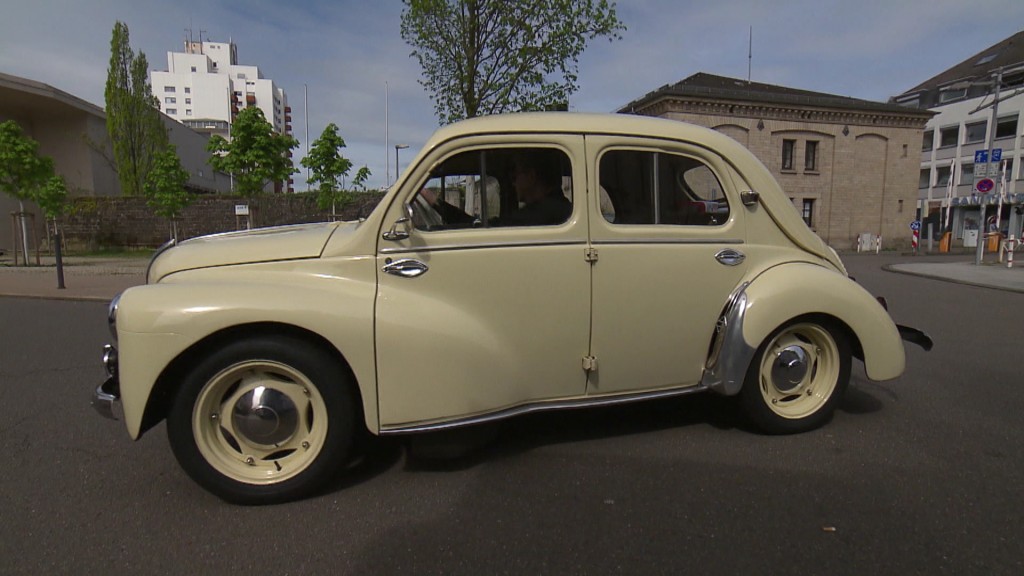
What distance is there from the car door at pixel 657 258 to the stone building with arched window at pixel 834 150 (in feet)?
93.5

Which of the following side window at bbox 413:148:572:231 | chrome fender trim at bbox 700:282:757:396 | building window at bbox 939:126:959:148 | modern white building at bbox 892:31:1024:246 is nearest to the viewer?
side window at bbox 413:148:572:231

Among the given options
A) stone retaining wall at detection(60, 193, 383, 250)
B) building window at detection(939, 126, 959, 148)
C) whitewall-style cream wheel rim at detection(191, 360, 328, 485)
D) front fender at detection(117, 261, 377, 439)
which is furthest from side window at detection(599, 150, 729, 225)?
building window at detection(939, 126, 959, 148)

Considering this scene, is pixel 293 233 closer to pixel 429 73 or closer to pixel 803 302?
pixel 803 302

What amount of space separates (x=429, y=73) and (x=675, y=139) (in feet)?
35.2

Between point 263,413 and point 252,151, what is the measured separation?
12072 mm

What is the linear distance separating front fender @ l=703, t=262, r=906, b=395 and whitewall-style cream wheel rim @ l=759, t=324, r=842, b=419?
167 mm

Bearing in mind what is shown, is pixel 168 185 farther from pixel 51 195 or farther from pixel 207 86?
pixel 207 86

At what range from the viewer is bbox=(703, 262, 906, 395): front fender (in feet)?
10.6

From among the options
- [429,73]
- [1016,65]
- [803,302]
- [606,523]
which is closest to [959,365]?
[803,302]

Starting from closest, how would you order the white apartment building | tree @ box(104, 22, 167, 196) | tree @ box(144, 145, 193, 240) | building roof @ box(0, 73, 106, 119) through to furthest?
1. tree @ box(144, 145, 193, 240)
2. building roof @ box(0, 73, 106, 119)
3. tree @ box(104, 22, 167, 196)
4. the white apartment building

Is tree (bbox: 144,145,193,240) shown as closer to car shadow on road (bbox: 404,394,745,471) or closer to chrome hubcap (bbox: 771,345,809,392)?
car shadow on road (bbox: 404,394,745,471)

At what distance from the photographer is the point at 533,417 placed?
3895 mm

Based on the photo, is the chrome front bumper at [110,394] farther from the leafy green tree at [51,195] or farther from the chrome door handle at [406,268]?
the leafy green tree at [51,195]

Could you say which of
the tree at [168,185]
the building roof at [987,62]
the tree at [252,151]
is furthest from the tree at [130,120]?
the building roof at [987,62]
